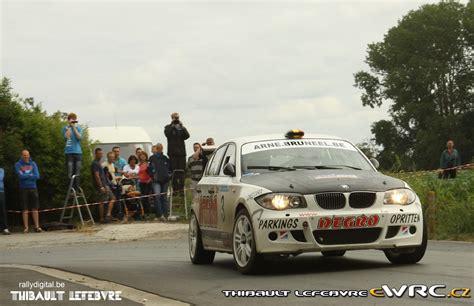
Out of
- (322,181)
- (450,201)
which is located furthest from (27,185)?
(322,181)

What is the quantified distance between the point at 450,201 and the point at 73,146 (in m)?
8.91

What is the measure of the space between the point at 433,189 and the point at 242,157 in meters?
11.1

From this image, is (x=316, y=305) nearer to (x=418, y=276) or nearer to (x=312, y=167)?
(x=418, y=276)

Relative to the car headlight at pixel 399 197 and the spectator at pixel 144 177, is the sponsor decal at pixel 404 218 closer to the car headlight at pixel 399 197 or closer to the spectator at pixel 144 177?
the car headlight at pixel 399 197

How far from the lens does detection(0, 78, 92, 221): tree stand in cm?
2730

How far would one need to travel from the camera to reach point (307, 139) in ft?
46.2

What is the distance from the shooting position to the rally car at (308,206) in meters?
12.1

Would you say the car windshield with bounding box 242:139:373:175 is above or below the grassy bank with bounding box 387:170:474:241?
above

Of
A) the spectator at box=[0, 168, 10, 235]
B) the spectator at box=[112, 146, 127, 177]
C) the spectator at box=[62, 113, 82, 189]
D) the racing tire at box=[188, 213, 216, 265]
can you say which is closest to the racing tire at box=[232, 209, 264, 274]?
the racing tire at box=[188, 213, 216, 265]

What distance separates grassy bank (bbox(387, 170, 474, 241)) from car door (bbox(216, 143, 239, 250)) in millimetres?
6796

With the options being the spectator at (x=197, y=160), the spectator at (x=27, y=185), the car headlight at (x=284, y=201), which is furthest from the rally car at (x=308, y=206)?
the spectator at (x=197, y=160)

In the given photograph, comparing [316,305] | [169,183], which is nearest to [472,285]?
[316,305]

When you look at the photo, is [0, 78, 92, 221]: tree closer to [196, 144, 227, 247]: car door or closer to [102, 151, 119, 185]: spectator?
[102, 151, 119, 185]: spectator

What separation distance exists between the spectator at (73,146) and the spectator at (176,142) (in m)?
2.40
